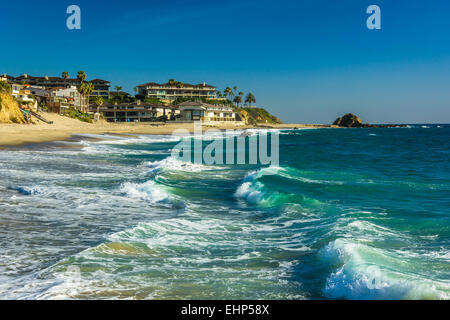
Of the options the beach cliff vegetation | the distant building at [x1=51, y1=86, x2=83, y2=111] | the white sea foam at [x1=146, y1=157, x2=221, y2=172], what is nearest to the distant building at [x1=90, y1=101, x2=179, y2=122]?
the distant building at [x1=51, y1=86, x2=83, y2=111]

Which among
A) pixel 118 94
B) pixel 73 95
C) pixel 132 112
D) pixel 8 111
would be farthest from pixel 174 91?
pixel 8 111

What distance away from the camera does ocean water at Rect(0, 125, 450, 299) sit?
7.36 meters

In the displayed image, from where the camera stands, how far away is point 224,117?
134500 mm

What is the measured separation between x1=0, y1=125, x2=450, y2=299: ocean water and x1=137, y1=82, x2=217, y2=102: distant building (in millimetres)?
132517

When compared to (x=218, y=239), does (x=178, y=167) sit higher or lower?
higher

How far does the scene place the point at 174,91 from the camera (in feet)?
503

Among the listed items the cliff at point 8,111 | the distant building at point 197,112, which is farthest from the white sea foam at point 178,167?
the distant building at point 197,112

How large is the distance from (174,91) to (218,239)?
481 feet

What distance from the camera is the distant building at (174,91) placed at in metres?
150

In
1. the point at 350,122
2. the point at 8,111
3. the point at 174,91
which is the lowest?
the point at 8,111

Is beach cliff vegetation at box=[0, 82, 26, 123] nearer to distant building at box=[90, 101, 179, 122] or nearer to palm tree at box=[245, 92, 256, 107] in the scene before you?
distant building at box=[90, 101, 179, 122]

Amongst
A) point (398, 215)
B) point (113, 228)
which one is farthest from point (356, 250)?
point (113, 228)

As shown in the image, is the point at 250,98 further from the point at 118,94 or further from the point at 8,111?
the point at 8,111

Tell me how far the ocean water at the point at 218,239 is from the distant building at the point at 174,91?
13252 cm
